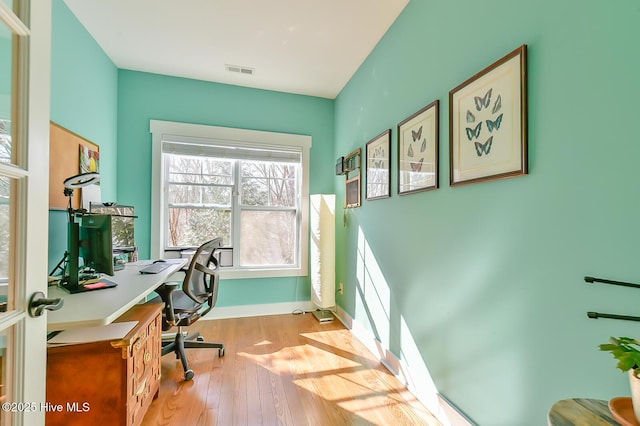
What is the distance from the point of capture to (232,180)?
3191 millimetres

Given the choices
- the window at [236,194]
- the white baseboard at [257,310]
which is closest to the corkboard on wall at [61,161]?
the window at [236,194]

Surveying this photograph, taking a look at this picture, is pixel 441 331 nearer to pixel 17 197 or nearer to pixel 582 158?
pixel 582 158

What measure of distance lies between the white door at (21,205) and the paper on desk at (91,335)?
1.51ft

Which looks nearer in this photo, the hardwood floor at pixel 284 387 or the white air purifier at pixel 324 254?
the hardwood floor at pixel 284 387

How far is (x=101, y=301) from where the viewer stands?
4.25 feet

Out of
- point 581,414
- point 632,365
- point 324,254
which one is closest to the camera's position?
point 632,365

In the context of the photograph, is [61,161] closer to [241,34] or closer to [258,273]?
[241,34]

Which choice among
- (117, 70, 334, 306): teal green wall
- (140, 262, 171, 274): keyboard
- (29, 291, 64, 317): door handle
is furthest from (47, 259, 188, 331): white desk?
(117, 70, 334, 306): teal green wall

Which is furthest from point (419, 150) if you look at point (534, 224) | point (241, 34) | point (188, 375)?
point (188, 375)

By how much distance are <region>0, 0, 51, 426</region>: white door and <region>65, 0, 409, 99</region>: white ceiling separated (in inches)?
60.2

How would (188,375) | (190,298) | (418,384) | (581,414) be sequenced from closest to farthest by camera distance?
(581,414)
(418,384)
(188,375)
(190,298)

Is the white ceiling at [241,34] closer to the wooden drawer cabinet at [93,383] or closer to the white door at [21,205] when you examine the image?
the white door at [21,205]

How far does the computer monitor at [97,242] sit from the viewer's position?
1527 millimetres

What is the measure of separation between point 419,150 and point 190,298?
198 cm
